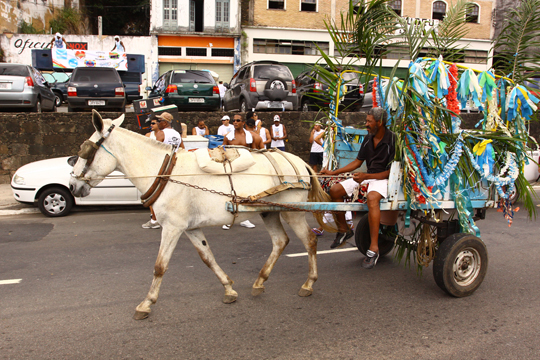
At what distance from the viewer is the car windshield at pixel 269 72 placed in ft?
49.3

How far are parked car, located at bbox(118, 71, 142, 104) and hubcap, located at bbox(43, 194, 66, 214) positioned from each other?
43.2 ft

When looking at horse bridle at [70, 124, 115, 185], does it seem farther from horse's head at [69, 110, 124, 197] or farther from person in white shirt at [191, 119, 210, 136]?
person in white shirt at [191, 119, 210, 136]

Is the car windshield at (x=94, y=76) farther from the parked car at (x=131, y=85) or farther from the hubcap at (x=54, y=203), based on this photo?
the parked car at (x=131, y=85)

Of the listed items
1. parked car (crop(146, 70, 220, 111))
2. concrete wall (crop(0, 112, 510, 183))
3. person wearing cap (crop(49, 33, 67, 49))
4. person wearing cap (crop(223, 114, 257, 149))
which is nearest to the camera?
person wearing cap (crop(223, 114, 257, 149))

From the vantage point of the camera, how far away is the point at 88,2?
3791 cm

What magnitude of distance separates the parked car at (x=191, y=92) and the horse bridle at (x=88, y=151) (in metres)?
10.7

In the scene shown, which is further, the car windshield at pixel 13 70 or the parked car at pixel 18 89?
the car windshield at pixel 13 70

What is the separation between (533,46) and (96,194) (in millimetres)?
8159

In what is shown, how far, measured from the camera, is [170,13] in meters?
28.5

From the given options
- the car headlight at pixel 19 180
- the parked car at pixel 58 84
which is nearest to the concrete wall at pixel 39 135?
the car headlight at pixel 19 180

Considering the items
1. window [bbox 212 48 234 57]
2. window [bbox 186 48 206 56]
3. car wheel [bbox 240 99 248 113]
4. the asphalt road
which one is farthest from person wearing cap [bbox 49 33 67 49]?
the asphalt road

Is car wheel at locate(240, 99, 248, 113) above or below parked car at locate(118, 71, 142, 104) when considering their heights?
below

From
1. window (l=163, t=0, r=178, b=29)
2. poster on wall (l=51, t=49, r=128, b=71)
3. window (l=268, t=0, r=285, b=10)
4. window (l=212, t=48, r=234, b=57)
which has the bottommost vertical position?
poster on wall (l=51, t=49, r=128, b=71)

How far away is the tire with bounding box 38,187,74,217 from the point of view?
8.80m
